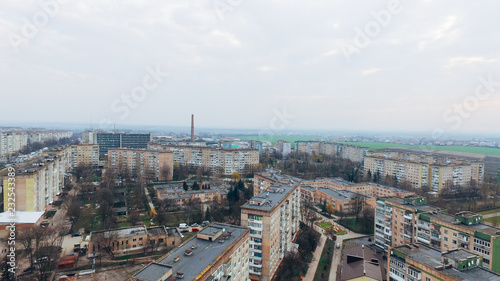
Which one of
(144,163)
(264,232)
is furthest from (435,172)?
(144,163)

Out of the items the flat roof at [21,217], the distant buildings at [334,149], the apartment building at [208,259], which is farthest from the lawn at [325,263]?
the distant buildings at [334,149]

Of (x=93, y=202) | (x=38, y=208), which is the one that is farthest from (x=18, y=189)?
(x=93, y=202)

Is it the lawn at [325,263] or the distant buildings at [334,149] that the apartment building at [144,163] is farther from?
the distant buildings at [334,149]

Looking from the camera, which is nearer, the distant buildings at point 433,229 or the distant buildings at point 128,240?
the distant buildings at point 433,229

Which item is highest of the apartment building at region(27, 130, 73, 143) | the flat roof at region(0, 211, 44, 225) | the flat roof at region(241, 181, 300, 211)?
the apartment building at region(27, 130, 73, 143)

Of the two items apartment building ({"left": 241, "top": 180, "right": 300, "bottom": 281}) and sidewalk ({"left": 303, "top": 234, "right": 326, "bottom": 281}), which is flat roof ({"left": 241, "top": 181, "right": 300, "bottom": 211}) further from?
sidewalk ({"left": 303, "top": 234, "right": 326, "bottom": 281})

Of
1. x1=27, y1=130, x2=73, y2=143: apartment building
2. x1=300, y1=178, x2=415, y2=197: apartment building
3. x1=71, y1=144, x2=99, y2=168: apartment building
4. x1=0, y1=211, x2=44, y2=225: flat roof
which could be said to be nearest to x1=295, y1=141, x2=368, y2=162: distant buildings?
x1=300, y1=178, x2=415, y2=197: apartment building

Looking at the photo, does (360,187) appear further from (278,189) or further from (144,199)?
(144,199)

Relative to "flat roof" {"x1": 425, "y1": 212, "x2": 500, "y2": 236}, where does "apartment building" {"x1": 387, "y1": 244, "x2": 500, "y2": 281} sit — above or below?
below

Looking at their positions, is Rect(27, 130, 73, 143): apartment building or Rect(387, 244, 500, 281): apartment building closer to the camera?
Rect(387, 244, 500, 281): apartment building
